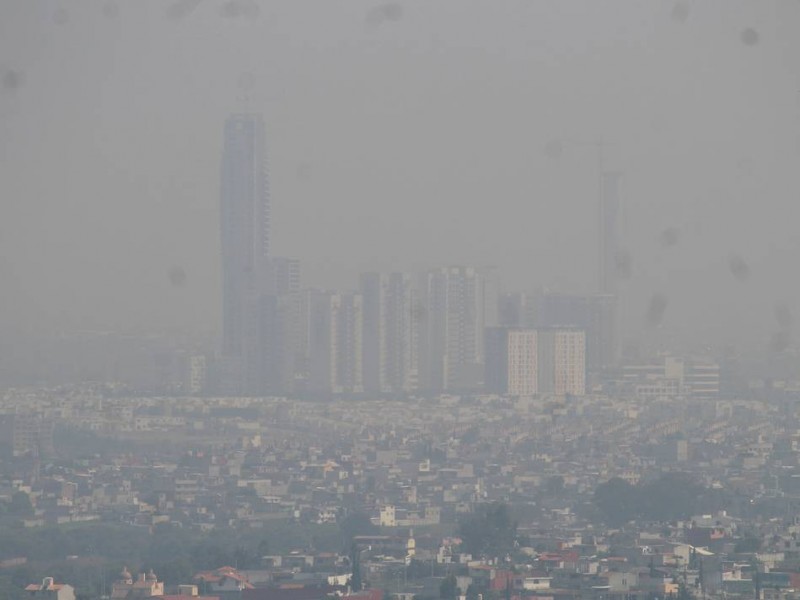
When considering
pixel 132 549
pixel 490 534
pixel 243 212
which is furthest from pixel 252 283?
pixel 490 534

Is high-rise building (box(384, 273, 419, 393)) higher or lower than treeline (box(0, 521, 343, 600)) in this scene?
higher

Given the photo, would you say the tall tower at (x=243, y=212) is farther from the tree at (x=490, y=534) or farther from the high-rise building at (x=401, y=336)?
the tree at (x=490, y=534)

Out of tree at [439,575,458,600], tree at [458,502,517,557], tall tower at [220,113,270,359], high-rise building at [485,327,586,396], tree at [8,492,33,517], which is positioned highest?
tall tower at [220,113,270,359]

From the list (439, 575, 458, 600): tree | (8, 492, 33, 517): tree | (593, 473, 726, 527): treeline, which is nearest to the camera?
(439, 575, 458, 600): tree

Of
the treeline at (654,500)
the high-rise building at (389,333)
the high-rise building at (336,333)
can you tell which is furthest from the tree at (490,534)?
the high-rise building at (336,333)

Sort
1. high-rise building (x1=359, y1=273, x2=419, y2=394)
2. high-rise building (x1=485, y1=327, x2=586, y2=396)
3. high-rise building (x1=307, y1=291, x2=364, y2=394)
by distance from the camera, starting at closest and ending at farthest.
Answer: high-rise building (x1=485, y1=327, x2=586, y2=396) → high-rise building (x1=359, y1=273, x2=419, y2=394) → high-rise building (x1=307, y1=291, x2=364, y2=394)

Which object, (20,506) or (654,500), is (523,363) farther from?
(654,500)

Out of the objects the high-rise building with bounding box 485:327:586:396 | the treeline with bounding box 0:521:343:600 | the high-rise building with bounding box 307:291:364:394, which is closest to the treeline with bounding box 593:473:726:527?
the treeline with bounding box 0:521:343:600

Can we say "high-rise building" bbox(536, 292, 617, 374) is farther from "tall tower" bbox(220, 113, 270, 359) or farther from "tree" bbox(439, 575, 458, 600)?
"tree" bbox(439, 575, 458, 600)
